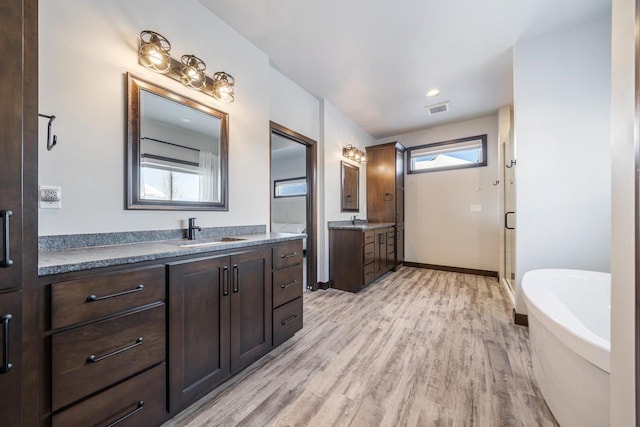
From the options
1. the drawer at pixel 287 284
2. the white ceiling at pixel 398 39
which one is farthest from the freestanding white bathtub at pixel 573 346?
the white ceiling at pixel 398 39

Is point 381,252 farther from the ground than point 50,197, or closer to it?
closer to it

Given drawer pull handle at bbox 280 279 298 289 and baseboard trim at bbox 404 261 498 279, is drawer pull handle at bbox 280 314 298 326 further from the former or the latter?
baseboard trim at bbox 404 261 498 279

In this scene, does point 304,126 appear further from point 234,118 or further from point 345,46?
point 234,118

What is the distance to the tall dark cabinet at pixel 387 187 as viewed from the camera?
444 cm

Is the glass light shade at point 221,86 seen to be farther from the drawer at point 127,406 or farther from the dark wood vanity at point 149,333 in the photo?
the drawer at point 127,406

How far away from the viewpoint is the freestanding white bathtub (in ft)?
3.29

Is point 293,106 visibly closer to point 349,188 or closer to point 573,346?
point 349,188

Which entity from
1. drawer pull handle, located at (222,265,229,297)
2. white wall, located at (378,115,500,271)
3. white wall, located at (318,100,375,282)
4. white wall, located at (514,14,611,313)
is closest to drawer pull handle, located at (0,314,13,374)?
drawer pull handle, located at (222,265,229,297)

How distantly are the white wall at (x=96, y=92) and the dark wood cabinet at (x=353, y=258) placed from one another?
6.74ft

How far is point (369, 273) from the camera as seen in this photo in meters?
3.58

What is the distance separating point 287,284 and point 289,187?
4.15 meters

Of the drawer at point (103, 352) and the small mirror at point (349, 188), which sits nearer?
the drawer at point (103, 352)

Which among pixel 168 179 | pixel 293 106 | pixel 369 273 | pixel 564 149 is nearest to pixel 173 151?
pixel 168 179

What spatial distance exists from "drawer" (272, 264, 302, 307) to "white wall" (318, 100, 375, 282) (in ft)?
4.75
